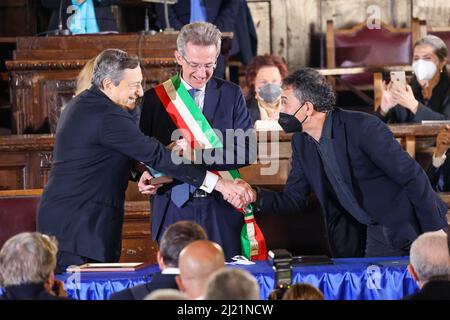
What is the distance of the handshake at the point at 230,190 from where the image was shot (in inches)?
164

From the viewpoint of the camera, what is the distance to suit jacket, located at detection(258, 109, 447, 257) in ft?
13.0

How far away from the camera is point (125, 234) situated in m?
5.22

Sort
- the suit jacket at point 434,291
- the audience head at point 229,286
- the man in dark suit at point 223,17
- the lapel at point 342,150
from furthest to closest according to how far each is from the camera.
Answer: the man in dark suit at point 223,17, the lapel at point 342,150, the suit jacket at point 434,291, the audience head at point 229,286

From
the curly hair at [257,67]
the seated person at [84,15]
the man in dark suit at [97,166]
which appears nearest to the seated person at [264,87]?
the curly hair at [257,67]

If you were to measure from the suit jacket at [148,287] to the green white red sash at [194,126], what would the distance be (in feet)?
4.01


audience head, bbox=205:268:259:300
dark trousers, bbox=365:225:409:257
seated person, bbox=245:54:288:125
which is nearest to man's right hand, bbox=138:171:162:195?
dark trousers, bbox=365:225:409:257

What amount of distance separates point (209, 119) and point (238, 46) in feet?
12.1

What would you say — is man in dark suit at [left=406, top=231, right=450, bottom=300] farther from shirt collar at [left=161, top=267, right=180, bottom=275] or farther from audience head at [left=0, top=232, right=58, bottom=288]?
→ audience head at [left=0, top=232, right=58, bottom=288]

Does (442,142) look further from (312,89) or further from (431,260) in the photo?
(431,260)

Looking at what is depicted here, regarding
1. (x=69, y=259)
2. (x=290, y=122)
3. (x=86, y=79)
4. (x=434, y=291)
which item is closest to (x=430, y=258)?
(x=434, y=291)

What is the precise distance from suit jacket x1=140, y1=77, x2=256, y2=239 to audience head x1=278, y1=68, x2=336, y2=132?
25cm

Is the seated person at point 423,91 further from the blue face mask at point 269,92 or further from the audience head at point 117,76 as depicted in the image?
the audience head at point 117,76
